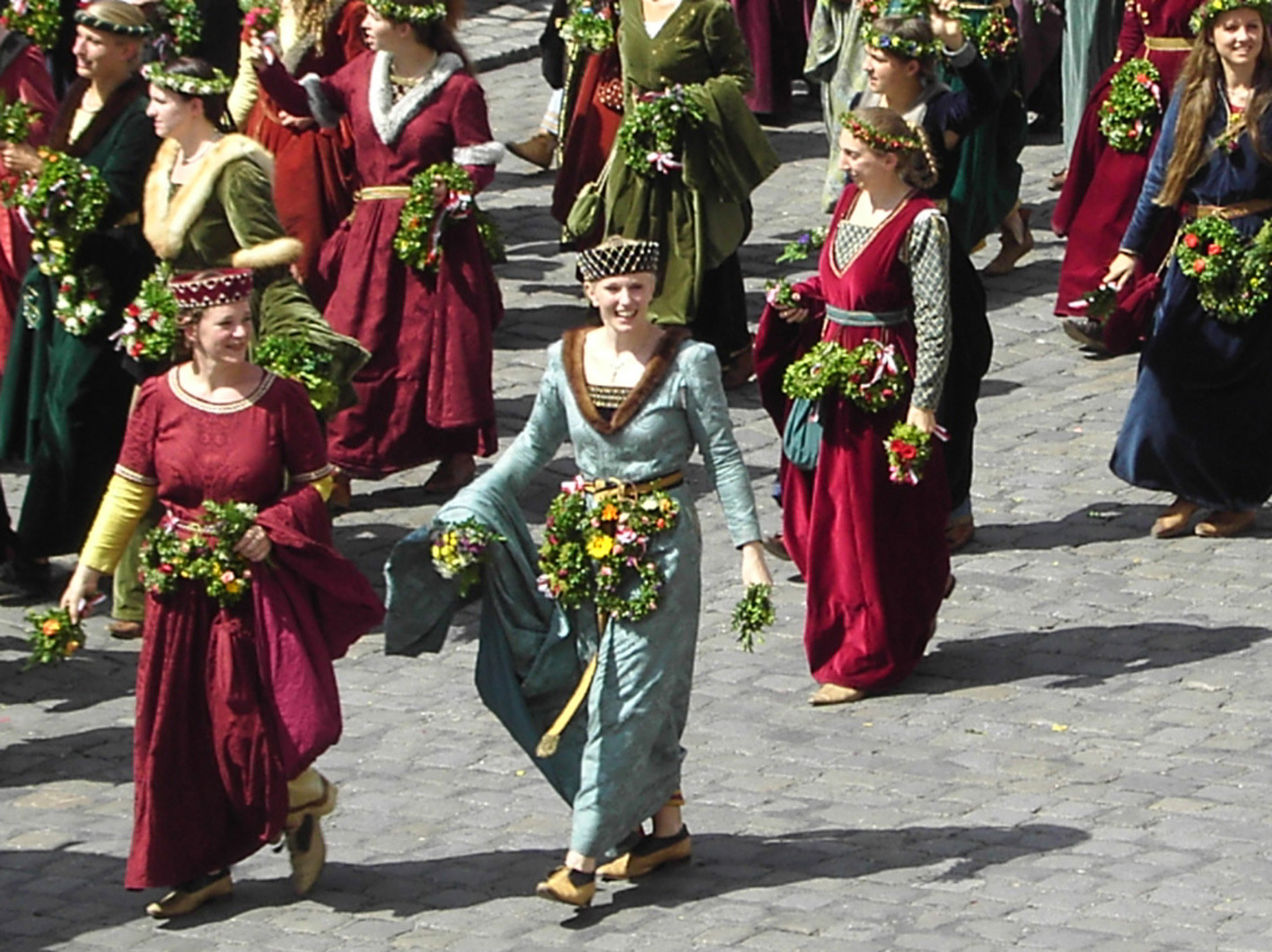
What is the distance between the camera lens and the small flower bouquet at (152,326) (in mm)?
9891

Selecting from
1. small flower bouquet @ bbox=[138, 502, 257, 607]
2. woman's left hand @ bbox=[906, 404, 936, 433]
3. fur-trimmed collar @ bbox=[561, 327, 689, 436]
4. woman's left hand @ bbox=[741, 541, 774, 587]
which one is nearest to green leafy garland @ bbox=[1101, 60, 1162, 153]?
woman's left hand @ bbox=[906, 404, 936, 433]

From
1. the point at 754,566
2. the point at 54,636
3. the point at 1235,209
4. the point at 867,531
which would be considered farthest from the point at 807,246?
the point at 54,636

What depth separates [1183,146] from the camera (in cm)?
1086

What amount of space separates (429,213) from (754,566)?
3.99 metres

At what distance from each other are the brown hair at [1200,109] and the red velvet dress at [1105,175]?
2.10 meters

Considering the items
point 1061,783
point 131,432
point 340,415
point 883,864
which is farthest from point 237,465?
point 340,415

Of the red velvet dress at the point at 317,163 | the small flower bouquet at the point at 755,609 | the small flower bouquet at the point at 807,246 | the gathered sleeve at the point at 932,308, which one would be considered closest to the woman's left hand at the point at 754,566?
the small flower bouquet at the point at 755,609

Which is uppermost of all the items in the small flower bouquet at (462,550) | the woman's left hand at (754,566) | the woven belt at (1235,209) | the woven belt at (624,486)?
the woven belt at (1235,209)

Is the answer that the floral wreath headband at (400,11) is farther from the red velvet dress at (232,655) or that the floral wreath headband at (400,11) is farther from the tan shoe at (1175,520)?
the red velvet dress at (232,655)

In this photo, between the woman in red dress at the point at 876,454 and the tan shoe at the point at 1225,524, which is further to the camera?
the tan shoe at the point at 1225,524

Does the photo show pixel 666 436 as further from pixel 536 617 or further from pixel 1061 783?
pixel 1061 783

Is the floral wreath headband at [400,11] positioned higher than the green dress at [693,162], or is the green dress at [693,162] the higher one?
the floral wreath headband at [400,11]

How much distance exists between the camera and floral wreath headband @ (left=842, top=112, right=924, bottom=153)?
9.52 metres

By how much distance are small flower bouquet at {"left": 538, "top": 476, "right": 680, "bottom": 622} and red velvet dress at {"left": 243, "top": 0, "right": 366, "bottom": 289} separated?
4.79 meters
